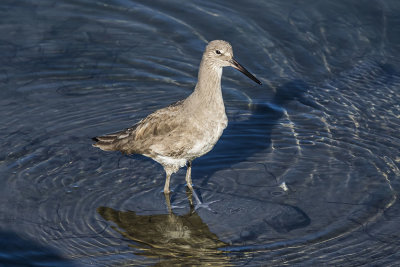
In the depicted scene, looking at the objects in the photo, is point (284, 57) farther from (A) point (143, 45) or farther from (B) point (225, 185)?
(B) point (225, 185)

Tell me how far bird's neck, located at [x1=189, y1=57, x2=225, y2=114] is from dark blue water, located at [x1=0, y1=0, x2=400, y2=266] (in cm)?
121

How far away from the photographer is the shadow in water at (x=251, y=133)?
8.81 m

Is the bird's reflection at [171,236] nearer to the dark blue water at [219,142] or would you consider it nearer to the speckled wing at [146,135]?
the dark blue water at [219,142]

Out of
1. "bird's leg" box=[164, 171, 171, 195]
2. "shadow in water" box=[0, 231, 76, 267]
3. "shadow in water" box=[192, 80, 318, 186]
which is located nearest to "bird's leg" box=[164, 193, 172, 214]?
"bird's leg" box=[164, 171, 171, 195]

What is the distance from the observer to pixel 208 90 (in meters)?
7.71

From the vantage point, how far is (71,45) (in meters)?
11.2

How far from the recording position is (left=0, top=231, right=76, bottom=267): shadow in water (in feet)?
22.3

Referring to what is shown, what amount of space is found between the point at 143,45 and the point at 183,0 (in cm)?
163

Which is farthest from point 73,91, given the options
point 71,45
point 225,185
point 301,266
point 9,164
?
point 301,266

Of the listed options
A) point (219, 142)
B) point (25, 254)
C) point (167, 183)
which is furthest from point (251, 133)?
point (25, 254)

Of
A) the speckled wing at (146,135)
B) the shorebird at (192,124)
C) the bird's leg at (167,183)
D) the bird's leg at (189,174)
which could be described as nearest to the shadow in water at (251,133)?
the bird's leg at (189,174)

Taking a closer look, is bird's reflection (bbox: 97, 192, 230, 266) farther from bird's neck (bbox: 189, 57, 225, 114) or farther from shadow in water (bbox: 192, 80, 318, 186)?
bird's neck (bbox: 189, 57, 225, 114)

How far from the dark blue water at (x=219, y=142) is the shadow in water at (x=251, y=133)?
3 cm

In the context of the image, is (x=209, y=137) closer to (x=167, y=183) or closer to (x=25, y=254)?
(x=167, y=183)
